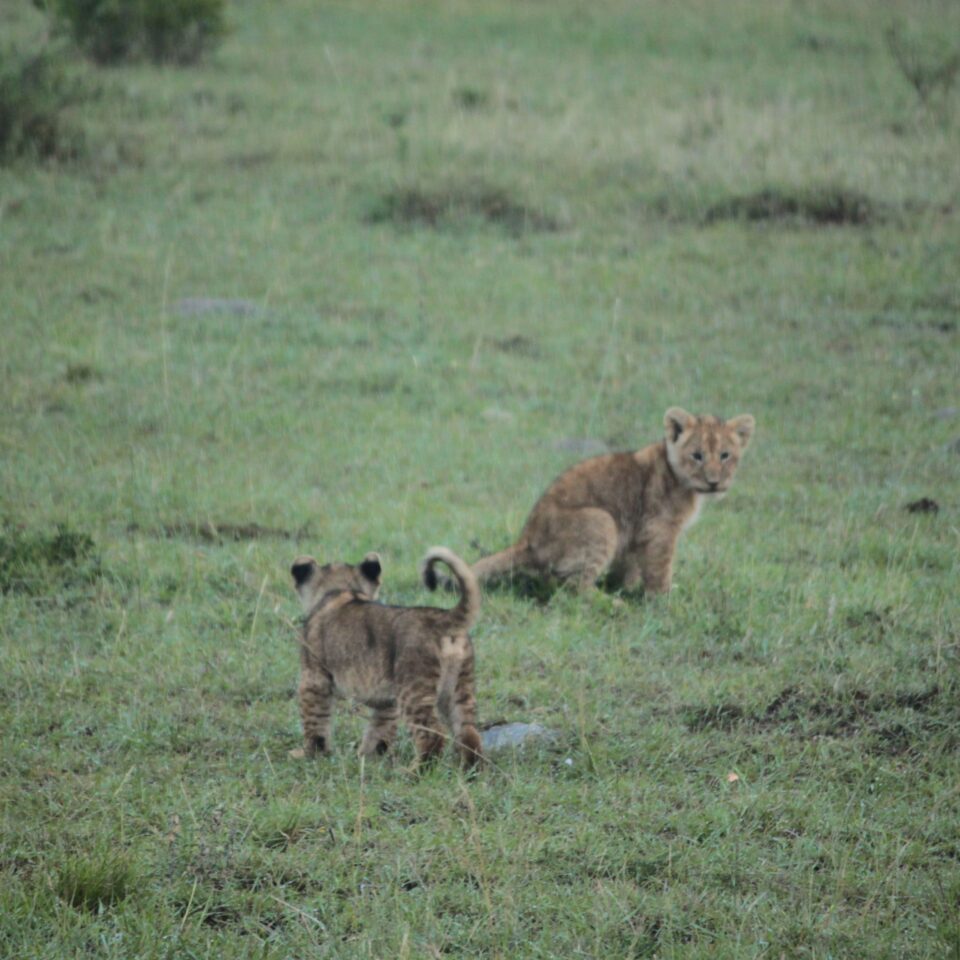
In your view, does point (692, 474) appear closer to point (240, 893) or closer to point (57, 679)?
point (57, 679)

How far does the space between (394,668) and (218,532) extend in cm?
309

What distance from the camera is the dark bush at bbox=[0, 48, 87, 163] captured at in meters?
15.7

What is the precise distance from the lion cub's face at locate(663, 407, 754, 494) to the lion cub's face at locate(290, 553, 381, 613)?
7.74 feet

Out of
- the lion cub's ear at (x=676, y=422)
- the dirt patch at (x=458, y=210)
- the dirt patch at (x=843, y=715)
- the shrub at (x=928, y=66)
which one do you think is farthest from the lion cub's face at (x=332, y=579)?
the shrub at (x=928, y=66)

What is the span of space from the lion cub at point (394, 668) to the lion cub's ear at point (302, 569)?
0.18 m

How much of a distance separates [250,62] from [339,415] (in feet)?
37.7

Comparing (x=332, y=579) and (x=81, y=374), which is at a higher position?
(x=81, y=374)

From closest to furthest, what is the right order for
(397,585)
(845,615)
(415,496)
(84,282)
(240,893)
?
1. (240,893)
2. (845,615)
3. (397,585)
4. (415,496)
5. (84,282)

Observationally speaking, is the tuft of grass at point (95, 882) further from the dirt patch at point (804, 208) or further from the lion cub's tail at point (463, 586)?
the dirt patch at point (804, 208)

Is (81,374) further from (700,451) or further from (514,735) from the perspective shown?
(514,735)

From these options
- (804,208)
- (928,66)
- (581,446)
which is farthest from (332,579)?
(928,66)

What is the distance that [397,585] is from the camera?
776 cm

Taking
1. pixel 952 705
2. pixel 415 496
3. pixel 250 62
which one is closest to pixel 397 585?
pixel 415 496

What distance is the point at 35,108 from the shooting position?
1585 cm
